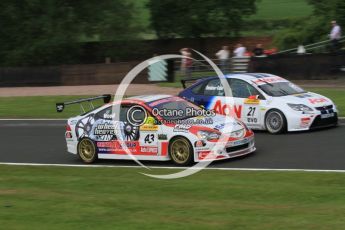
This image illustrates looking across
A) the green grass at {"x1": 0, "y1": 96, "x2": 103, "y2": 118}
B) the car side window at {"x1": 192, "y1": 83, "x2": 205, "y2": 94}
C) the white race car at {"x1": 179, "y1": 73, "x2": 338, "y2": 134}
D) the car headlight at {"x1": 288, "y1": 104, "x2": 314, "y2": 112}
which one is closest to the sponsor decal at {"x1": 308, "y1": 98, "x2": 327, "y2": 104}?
the white race car at {"x1": 179, "y1": 73, "x2": 338, "y2": 134}

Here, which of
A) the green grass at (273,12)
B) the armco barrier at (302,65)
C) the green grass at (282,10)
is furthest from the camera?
the green grass at (282,10)

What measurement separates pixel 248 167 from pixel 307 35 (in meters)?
30.7

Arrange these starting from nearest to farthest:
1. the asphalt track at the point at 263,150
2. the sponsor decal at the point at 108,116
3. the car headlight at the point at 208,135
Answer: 1. the asphalt track at the point at 263,150
2. the car headlight at the point at 208,135
3. the sponsor decal at the point at 108,116

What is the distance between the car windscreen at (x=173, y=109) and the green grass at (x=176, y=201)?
1699 millimetres

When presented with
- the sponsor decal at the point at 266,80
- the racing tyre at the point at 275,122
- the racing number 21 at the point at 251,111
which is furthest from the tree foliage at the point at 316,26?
the racing tyre at the point at 275,122

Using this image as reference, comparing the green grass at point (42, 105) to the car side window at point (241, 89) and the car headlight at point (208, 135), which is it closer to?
the car side window at point (241, 89)

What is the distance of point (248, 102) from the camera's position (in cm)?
1622

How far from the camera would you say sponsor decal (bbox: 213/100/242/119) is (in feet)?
53.4

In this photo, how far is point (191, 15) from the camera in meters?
51.5

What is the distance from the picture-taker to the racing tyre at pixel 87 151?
13812 millimetres

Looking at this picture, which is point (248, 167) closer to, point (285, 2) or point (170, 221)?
point (170, 221)

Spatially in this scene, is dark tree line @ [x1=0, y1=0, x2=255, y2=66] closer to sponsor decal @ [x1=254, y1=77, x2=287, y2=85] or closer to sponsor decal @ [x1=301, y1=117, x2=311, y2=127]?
sponsor decal @ [x1=254, y1=77, x2=287, y2=85]

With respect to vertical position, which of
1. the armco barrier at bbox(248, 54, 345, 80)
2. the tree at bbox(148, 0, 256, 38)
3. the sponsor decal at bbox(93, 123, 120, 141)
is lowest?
the sponsor decal at bbox(93, 123, 120, 141)

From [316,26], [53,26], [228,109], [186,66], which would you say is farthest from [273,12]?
[228,109]
